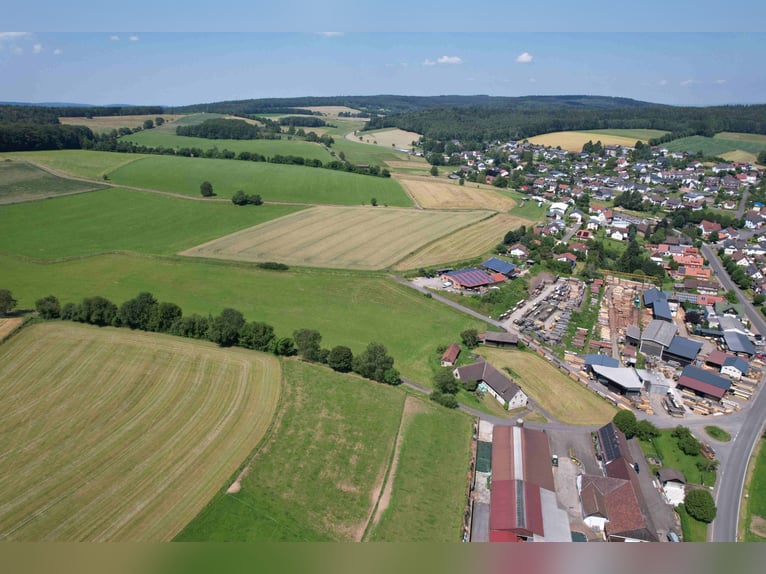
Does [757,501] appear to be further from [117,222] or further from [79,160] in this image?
[79,160]

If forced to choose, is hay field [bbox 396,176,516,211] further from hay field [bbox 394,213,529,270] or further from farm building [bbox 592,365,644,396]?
farm building [bbox 592,365,644,396]

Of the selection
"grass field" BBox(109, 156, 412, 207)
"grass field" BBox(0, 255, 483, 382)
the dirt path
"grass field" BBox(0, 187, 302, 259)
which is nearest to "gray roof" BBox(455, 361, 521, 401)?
"grass field" BBox(0, 255, 483, 382)

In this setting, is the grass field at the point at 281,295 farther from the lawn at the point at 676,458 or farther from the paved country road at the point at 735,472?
the paved country road at the point at 735,472

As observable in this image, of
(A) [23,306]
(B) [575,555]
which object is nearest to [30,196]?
(A) [23,306]

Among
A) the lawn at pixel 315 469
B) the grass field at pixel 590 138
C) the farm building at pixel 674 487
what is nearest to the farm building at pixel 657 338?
the farm building at pixel 674 487

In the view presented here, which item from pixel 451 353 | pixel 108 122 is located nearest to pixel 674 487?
pixel 451 353

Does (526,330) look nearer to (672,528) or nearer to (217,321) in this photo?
(672,528)

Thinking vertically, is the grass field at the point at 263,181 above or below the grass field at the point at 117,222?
above
